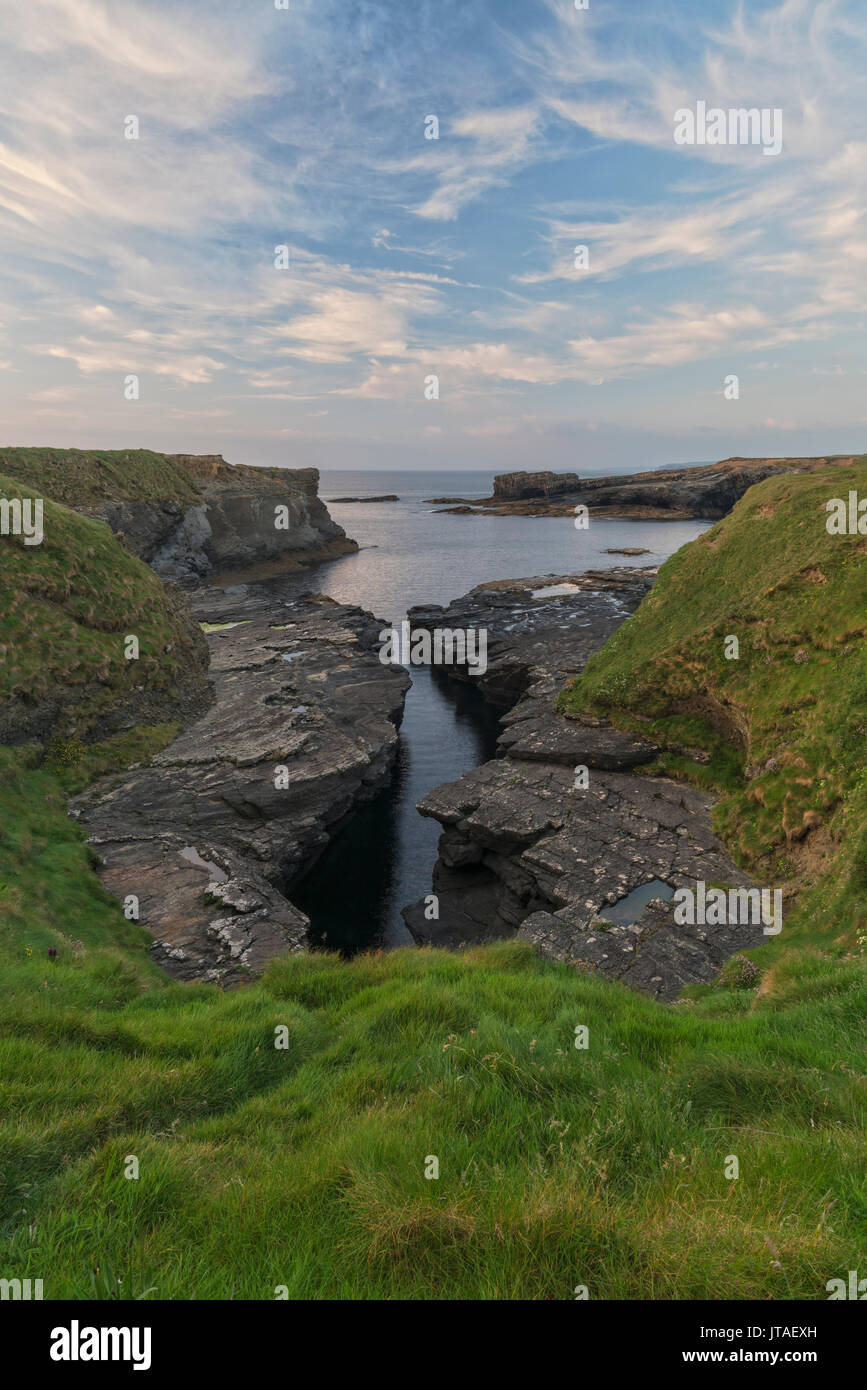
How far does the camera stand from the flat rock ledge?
23.6 meters

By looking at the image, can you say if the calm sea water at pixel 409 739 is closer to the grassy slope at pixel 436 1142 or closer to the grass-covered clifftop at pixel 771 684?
the grass-covered clifftop at pixel 771 684

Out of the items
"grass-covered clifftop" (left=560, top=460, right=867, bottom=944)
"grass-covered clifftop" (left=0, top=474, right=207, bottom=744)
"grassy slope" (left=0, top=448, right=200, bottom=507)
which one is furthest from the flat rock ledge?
"grassy slope" (left=0, top=448, right=200, bottom=507)

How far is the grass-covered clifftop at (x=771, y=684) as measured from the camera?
2284 cm

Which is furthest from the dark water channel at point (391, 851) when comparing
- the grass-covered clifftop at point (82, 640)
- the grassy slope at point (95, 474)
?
the grassy slope at point (95, 474)

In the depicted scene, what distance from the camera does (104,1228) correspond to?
473 cm

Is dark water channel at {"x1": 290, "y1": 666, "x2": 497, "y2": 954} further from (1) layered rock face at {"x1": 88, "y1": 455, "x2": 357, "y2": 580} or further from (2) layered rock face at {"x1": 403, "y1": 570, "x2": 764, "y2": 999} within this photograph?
(1) layered rock face at {"x1": 88, "y1": 455, "x2": 357, "y2": 580}

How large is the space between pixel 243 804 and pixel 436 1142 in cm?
2913

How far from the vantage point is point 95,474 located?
89375 millimetres

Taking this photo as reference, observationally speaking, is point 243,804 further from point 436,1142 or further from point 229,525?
point 229,525

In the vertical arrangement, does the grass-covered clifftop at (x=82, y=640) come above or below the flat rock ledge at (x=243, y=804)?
above

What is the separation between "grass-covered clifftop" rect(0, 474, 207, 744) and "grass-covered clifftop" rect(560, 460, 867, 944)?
2639 centimetres

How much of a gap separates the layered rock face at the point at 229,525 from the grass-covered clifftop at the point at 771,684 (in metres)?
74.1

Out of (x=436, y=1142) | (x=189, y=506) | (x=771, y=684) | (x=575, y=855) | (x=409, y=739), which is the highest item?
(x=189, y=506)

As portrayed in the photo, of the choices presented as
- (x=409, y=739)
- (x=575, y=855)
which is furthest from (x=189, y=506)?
(x=575, y=855)
